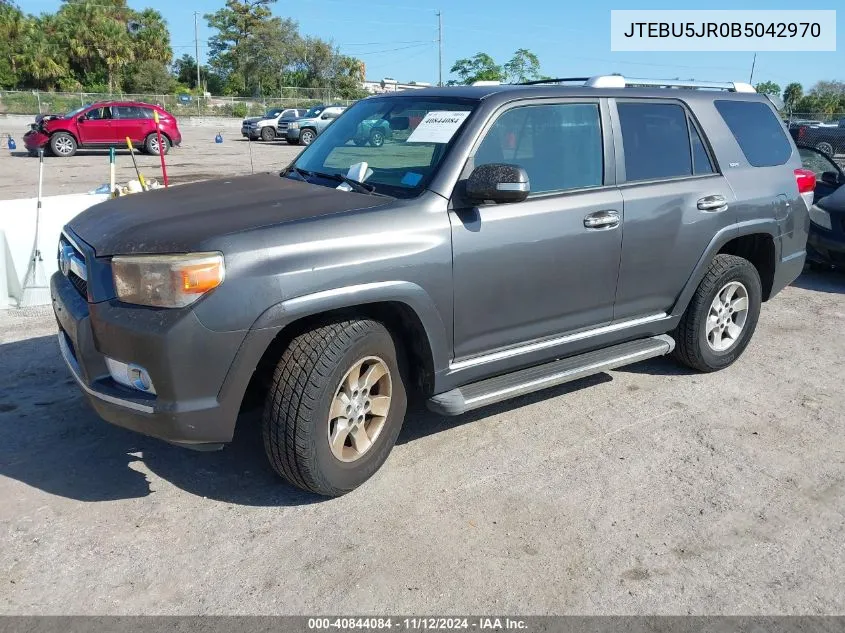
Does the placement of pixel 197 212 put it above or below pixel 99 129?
below

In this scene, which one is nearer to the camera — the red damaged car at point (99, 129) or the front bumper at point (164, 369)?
the front bumper at point (164, 369)

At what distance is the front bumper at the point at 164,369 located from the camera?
9.78 feet

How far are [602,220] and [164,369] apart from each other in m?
2.48

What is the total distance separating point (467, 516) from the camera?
3.45 metres

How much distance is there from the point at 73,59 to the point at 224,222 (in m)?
63.8

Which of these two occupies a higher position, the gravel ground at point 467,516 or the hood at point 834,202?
the hood at point 834,202

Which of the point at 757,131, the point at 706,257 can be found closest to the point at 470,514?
the point at 706,257

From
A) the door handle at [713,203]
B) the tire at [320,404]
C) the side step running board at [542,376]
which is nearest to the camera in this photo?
the tire at [320,404]

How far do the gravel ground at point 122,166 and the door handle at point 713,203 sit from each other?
42.1ft

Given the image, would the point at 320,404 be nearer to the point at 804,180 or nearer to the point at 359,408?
the point at 359,408

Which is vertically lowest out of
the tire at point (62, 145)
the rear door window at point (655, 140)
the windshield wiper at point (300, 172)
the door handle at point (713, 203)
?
the door handle at point (713, 203)

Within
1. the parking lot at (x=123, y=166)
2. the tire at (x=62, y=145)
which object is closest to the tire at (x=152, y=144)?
the parking lot at (x=123, y=166)

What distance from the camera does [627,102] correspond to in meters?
4.55

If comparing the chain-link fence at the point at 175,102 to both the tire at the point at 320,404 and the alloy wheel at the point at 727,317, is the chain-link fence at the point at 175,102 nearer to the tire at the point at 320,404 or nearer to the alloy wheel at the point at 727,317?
the alloy wheel at the point at 727,317
